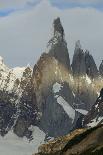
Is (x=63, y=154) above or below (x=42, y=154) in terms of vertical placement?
below

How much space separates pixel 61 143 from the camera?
564 feet

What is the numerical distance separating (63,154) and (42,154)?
52.6 m

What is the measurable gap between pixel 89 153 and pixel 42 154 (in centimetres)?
7408

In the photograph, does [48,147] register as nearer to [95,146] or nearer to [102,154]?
[95,146]

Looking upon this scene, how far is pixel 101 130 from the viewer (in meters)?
103

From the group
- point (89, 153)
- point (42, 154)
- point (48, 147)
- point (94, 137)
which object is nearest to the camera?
point (89, 153)

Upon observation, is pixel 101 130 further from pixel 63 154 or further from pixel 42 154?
pixel 42 154

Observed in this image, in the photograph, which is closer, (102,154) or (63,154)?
(102,154)

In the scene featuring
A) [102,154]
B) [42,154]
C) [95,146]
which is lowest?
[102,154]

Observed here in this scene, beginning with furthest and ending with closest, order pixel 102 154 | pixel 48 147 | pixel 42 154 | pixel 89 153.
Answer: pixel 48 147, pixel 42 154, pixel 89 153, pixel 102 154

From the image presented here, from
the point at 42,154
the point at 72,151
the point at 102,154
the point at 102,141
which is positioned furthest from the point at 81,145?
the point at 42,154

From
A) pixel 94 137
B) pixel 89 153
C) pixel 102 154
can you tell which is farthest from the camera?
pixel 94 137

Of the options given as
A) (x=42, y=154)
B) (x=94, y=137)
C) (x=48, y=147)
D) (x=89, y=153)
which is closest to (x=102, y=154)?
(x=89, y=153)

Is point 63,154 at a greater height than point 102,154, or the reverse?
point 63,154
